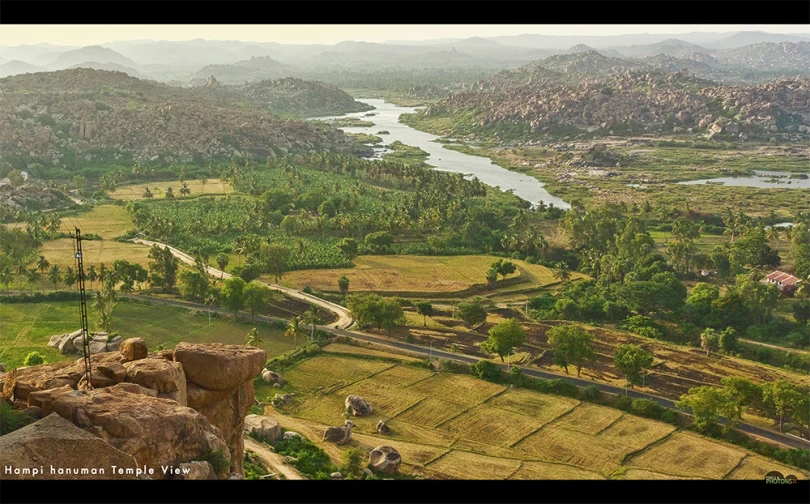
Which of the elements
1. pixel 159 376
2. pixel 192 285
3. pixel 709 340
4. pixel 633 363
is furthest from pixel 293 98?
pixel 159 376

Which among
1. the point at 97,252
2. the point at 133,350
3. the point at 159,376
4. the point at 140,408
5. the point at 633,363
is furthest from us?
the point at 97,252

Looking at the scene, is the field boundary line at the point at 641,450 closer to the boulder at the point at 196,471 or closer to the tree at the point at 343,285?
the boulder at the point at 196,471

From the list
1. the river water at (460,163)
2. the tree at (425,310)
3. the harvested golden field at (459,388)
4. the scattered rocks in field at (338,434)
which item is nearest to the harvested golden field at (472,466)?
the scattered rocks in field at (338,434)

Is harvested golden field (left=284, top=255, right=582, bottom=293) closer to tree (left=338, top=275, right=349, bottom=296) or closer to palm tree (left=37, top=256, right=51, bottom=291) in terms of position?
tree (left=338, top=275, right=349, bottom=296)

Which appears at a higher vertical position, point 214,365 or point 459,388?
point 214,365

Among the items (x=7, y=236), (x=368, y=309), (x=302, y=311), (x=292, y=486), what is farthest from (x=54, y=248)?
(x=292, y=486)

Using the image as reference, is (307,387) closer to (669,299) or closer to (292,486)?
(669,299)

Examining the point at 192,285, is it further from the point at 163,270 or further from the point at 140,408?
the point at 140,408
